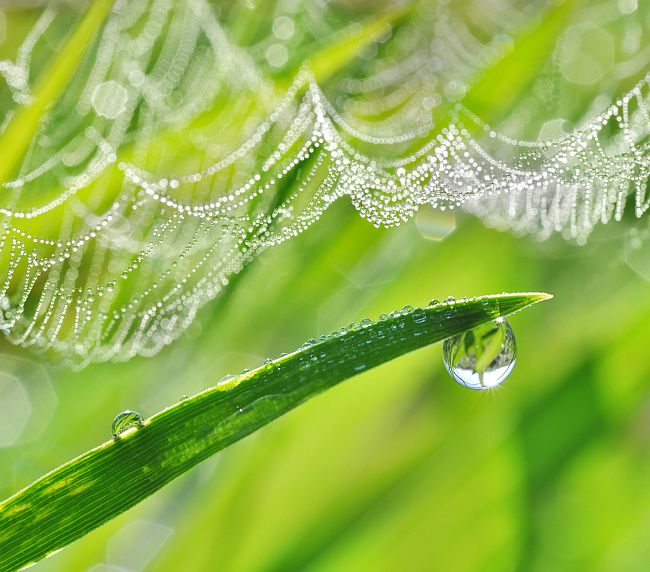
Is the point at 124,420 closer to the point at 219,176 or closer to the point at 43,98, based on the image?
the point at 43,98

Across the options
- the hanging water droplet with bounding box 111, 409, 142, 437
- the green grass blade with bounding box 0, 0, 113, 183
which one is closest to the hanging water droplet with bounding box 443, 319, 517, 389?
the hanging water droplet with bounding box 111, 409, 142, 437

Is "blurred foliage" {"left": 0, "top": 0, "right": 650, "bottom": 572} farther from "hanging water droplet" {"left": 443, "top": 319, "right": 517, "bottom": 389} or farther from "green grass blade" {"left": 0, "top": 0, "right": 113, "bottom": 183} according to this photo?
"green grass blade" {"left": 0, "top": 0, "right": 113, "bottom": 183}

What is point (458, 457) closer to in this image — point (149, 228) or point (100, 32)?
point (149, 228)

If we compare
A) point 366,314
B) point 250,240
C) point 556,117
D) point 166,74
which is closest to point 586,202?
point 556,117

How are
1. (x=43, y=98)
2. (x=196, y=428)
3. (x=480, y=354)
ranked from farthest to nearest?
1. (x=43, y=98)
2. (x=480, y=354)
3. (x=196, y=428)

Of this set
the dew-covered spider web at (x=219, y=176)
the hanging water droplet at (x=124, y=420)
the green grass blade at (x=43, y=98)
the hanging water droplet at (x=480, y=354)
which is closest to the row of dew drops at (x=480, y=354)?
the hanging water droplet at (x=480, y=354)

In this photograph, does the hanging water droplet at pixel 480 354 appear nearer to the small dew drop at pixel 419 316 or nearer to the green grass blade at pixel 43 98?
the small dew drop at pixel 419 316

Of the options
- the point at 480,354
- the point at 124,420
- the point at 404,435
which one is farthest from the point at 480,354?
the point at 124,420
